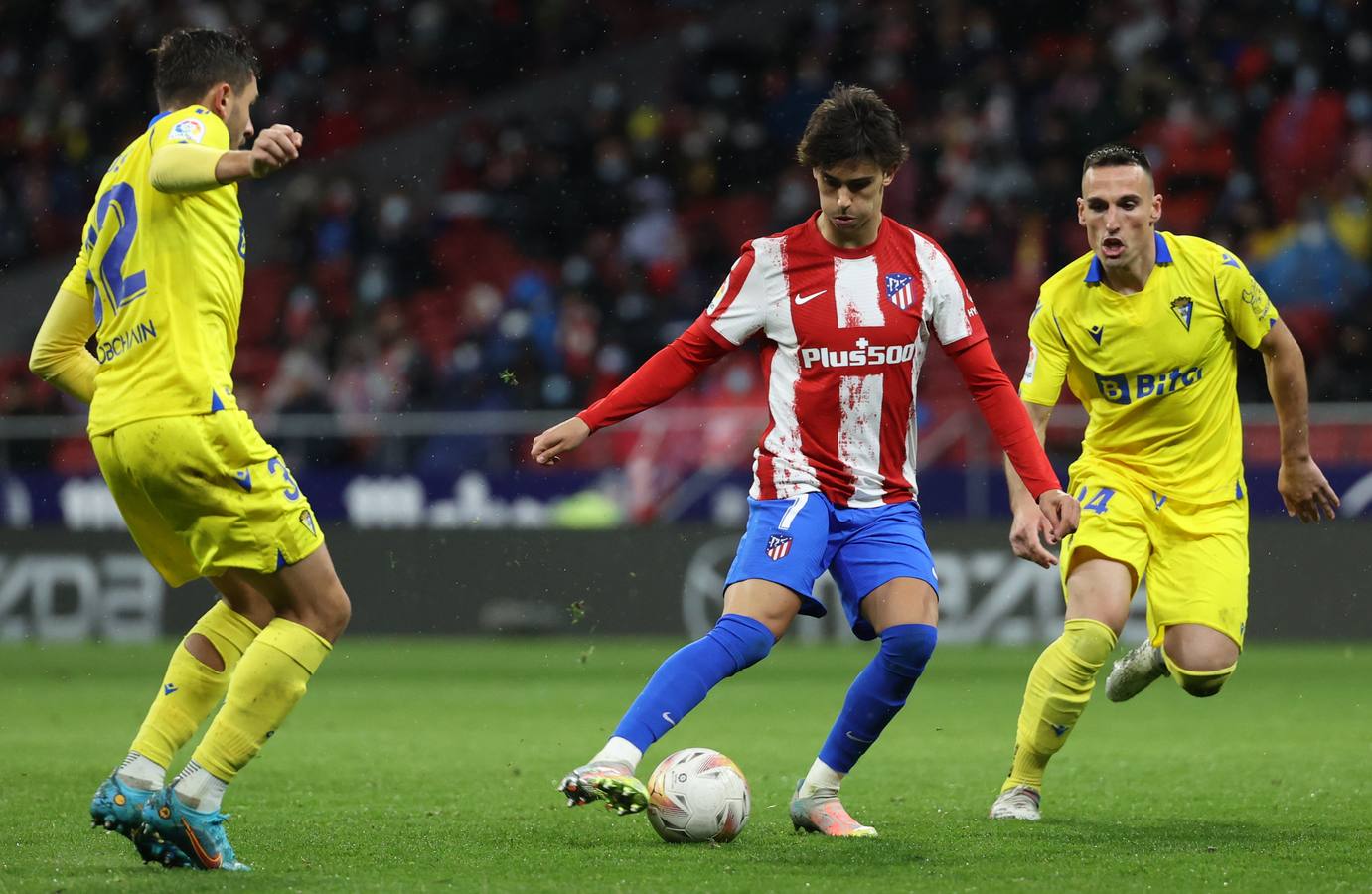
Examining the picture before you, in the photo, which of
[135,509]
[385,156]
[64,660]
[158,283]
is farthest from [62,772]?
[385,156]

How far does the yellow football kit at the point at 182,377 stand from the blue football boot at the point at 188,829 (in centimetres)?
62

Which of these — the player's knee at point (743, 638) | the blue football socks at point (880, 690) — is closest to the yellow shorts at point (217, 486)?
the player's knee at point (743, 638)

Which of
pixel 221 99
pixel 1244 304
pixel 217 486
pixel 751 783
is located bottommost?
pixel 751 783

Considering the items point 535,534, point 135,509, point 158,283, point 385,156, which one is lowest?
point 535,534

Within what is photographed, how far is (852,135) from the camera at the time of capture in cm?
538

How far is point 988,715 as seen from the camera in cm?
961

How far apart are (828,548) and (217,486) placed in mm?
1808

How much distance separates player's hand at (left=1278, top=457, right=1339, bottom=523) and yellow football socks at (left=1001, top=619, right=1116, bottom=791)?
34.4 inches

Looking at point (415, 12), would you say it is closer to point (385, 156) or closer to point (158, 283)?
point (385, 156)

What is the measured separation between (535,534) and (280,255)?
7168 mm

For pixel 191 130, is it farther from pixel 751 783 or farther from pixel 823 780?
pixel 751 783

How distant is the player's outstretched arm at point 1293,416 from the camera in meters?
6.26

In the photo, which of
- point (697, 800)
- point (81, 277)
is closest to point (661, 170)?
point (81, 277)

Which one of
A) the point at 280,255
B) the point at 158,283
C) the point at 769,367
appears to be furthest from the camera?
the point at 280,255
